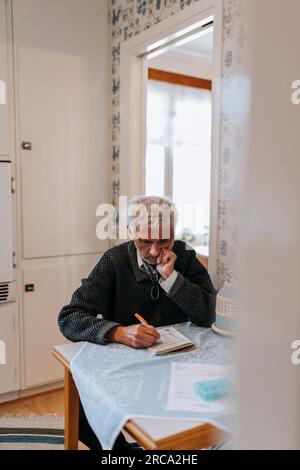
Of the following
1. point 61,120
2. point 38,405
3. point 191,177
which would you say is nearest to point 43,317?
point 38,405

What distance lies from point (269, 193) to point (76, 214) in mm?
2301

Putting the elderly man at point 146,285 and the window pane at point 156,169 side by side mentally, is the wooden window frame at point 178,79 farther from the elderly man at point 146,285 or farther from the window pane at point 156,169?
the elderly man at point 146,285

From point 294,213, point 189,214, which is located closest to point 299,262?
point 294,213

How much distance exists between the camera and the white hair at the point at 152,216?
162 cm

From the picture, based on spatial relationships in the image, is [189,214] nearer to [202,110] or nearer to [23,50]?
[202,110]

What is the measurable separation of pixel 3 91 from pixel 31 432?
179 cm

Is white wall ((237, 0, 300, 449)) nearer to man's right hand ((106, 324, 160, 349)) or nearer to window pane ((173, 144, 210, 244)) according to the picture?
man's right hand ((106, 324, 160, 349))

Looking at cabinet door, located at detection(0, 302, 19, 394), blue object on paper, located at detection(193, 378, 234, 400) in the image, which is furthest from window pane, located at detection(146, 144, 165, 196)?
blue object on paper, located at detection(193, 378, 234, 400)

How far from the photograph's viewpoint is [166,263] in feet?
5.31

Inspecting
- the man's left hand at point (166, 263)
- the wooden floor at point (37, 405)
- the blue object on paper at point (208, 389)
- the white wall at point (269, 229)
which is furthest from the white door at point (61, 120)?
the white wall at point (269, 229)

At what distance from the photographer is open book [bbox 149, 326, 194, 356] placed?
4.30ft

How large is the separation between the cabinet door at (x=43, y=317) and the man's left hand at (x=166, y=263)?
3.57ft

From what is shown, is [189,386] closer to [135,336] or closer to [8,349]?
[135,336]

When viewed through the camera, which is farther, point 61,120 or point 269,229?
point 61,120
